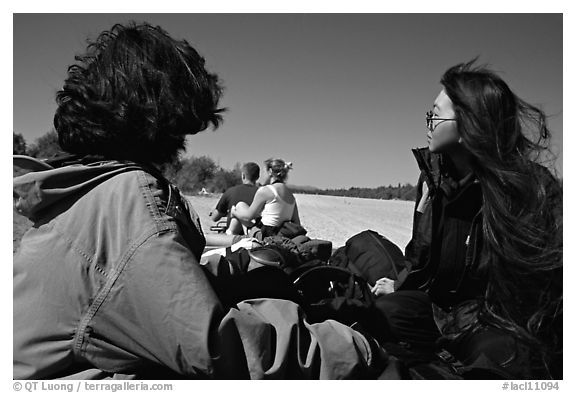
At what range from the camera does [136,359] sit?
1.05 m

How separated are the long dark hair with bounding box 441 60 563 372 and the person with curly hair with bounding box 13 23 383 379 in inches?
35.8

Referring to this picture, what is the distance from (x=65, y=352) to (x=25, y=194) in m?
0.36

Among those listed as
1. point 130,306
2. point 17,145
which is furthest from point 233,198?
point 130,306

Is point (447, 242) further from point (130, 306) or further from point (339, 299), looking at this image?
point (130, 306)

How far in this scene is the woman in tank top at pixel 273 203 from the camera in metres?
5.22

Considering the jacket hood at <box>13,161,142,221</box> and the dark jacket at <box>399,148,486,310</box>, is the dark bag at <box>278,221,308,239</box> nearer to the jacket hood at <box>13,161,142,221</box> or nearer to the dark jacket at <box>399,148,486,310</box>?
the dark jacket at <box>399,148,486,310</box>

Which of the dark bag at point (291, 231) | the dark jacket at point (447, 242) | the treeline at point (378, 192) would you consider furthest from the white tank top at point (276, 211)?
the treeline at point (378, 192)

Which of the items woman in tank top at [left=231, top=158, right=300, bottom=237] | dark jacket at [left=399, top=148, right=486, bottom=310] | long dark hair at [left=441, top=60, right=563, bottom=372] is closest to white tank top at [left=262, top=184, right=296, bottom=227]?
woman in tank top at [left=231, top=158, right=300, bottom=237]

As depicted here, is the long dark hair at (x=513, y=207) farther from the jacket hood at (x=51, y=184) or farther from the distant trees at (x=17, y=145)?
the distant trees at (x=17, y=145)

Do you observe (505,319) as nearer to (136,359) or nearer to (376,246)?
(376,246)

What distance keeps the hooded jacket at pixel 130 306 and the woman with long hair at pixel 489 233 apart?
31.7 inches

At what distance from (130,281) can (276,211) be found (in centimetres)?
426

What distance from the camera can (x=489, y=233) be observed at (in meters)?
1.94
